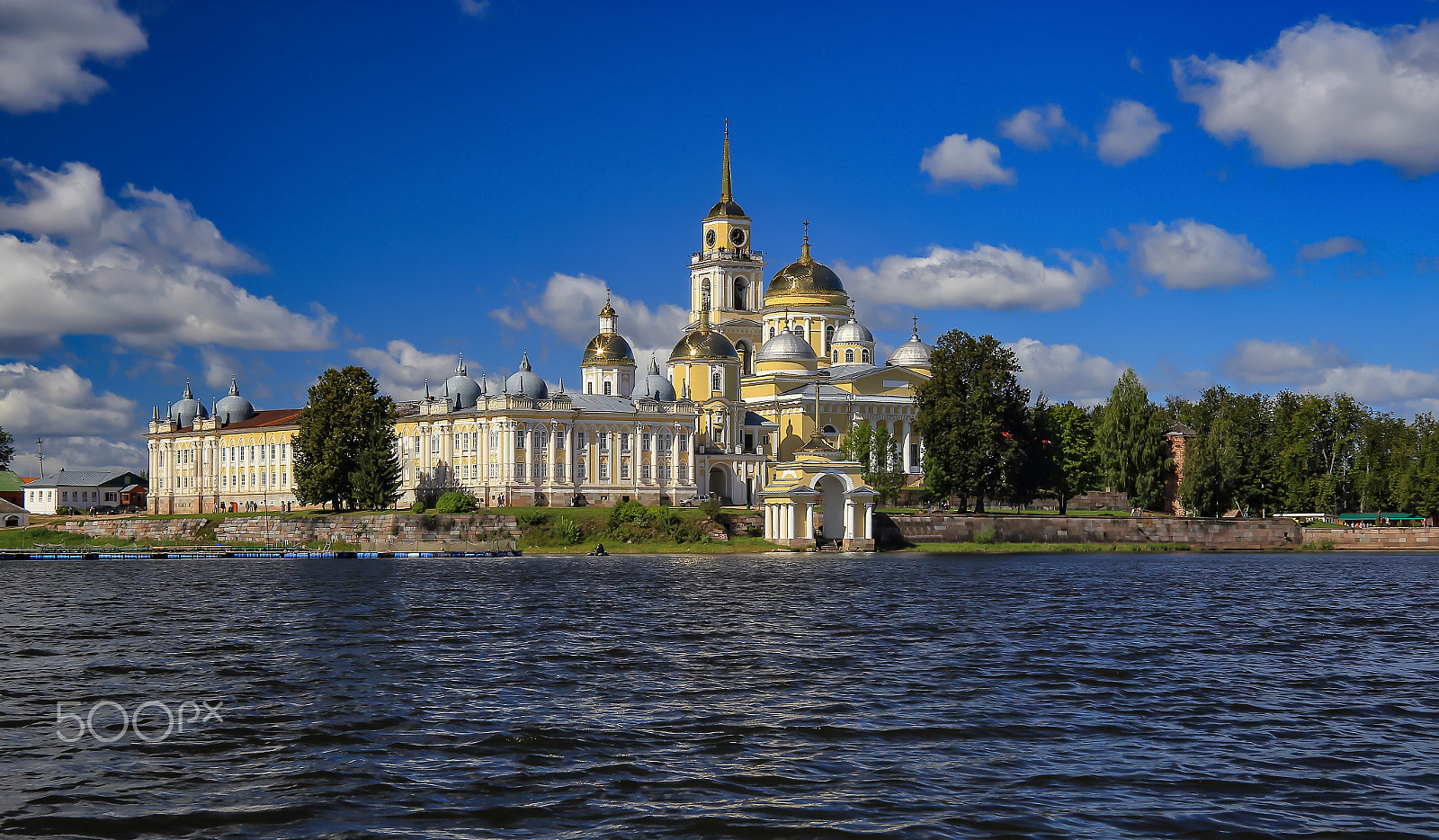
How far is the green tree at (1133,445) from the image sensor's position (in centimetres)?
9756

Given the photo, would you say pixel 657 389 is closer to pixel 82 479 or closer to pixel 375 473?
pixel 375 473

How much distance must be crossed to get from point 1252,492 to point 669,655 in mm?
A: 78723

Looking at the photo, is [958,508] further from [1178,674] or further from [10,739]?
[10,739]

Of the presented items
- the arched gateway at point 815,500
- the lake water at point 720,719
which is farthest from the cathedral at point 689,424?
the lake water at point 720,719

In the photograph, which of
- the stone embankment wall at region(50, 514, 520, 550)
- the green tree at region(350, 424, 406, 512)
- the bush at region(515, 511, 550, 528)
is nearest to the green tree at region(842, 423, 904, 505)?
the bush at region(515, 511, 550, 528)

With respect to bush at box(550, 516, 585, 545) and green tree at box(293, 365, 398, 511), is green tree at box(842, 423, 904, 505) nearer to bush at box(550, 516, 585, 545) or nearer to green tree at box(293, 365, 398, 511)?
bush at box(550, 516, 585, 545)

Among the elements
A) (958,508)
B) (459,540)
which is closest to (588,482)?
(459,540)

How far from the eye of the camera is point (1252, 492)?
100 metres

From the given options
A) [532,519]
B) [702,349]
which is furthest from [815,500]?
[702,349]

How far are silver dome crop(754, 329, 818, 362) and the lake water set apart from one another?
269 ft

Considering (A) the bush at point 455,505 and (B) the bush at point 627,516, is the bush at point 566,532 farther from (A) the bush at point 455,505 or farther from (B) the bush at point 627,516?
(A) the bush at point 455,505

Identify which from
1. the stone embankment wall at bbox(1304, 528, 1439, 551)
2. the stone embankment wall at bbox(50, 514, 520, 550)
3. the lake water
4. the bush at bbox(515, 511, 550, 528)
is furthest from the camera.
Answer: the stone embankment wall at bbox(1304, 528, 1439, 551)

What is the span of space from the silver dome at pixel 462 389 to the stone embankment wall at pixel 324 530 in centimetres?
1873

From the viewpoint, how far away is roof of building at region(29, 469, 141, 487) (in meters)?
156
